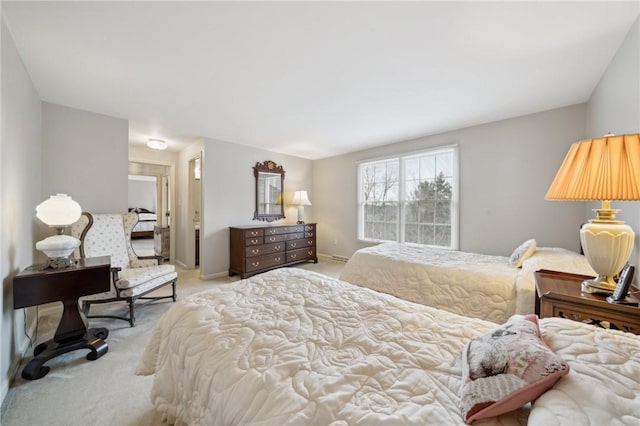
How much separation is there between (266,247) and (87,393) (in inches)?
113

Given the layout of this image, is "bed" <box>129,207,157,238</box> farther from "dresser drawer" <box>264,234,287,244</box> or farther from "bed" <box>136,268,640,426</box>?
"bed" <box>136,268,640,426</box>

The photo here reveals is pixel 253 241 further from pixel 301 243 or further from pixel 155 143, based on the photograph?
pixel 155 143

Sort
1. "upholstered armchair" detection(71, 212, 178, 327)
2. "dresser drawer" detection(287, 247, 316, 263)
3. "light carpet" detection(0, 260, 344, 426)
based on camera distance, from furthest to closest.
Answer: "dresser drawer" detection(287, 247, 316, 263)
"upholstered armchair" detection(71, 212, 178, 327)
"light carpet" detection(0, 260, 344, 426)

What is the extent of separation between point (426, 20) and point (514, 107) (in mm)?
2138

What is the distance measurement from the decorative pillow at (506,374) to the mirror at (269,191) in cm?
441

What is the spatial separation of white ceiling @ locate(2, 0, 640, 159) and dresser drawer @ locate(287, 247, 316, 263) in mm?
2598

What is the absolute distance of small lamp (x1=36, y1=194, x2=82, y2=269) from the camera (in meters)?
1.94

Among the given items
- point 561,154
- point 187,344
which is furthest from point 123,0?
point 561,154

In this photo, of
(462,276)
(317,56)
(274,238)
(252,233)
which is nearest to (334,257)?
(274,238)

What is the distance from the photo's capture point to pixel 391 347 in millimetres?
1000

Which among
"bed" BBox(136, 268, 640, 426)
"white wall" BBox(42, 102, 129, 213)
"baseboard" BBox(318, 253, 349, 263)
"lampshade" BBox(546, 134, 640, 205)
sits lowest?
"baseboard" BBox(318, 253, 349, 263)

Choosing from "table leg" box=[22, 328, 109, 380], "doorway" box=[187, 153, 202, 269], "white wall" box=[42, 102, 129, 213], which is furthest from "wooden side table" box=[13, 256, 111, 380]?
"doorway" box=[187, 153, 202, 269]

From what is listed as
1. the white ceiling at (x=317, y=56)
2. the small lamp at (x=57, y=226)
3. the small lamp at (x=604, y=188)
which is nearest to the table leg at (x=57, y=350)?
the small lamp at (x=57, y=226)

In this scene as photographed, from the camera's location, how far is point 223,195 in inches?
170
